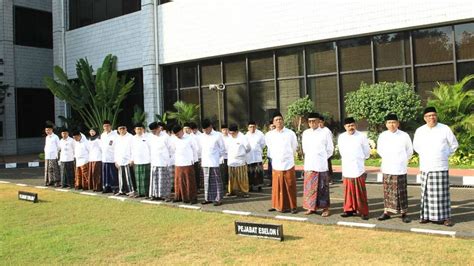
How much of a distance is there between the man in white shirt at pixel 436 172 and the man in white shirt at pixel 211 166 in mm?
4077

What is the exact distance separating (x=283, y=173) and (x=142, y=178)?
3.87 m

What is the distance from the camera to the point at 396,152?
7.81 metres

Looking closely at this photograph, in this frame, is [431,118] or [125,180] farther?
[125,180]

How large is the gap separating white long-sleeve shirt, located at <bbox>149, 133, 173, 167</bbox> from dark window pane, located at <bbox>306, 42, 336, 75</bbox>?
842cm

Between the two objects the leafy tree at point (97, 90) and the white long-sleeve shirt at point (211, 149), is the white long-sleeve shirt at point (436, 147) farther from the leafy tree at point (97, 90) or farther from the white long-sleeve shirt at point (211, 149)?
the leafy tree at point (97, 90)

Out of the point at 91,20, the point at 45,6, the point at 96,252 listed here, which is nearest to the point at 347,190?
the point at 96,252

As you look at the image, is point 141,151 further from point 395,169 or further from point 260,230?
point 395,169

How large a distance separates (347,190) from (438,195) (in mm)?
1426

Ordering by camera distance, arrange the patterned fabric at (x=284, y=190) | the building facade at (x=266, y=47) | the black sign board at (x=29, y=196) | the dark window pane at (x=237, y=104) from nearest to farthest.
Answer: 1. the patterned fabric at (x=284, y=190)
2. the black sign board at (x=29, y=196)
3. the building facade at (x=266, y=47)
4. the dark window pane at (x=237, y=104)

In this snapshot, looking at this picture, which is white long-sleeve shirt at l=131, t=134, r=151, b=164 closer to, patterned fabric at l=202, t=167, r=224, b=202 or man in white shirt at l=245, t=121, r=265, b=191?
patterned fabric at l=202, t=167, r=224, b=202

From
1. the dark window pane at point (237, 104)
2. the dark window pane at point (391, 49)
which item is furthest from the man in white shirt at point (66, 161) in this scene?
the dark window pane at point (391, 49)

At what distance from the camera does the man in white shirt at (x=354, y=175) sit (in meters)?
8.05

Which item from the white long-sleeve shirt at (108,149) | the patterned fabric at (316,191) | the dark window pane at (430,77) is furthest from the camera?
the dark window pane at (430,77)

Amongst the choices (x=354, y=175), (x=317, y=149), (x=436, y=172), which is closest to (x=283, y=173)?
(x=317, y=149)
